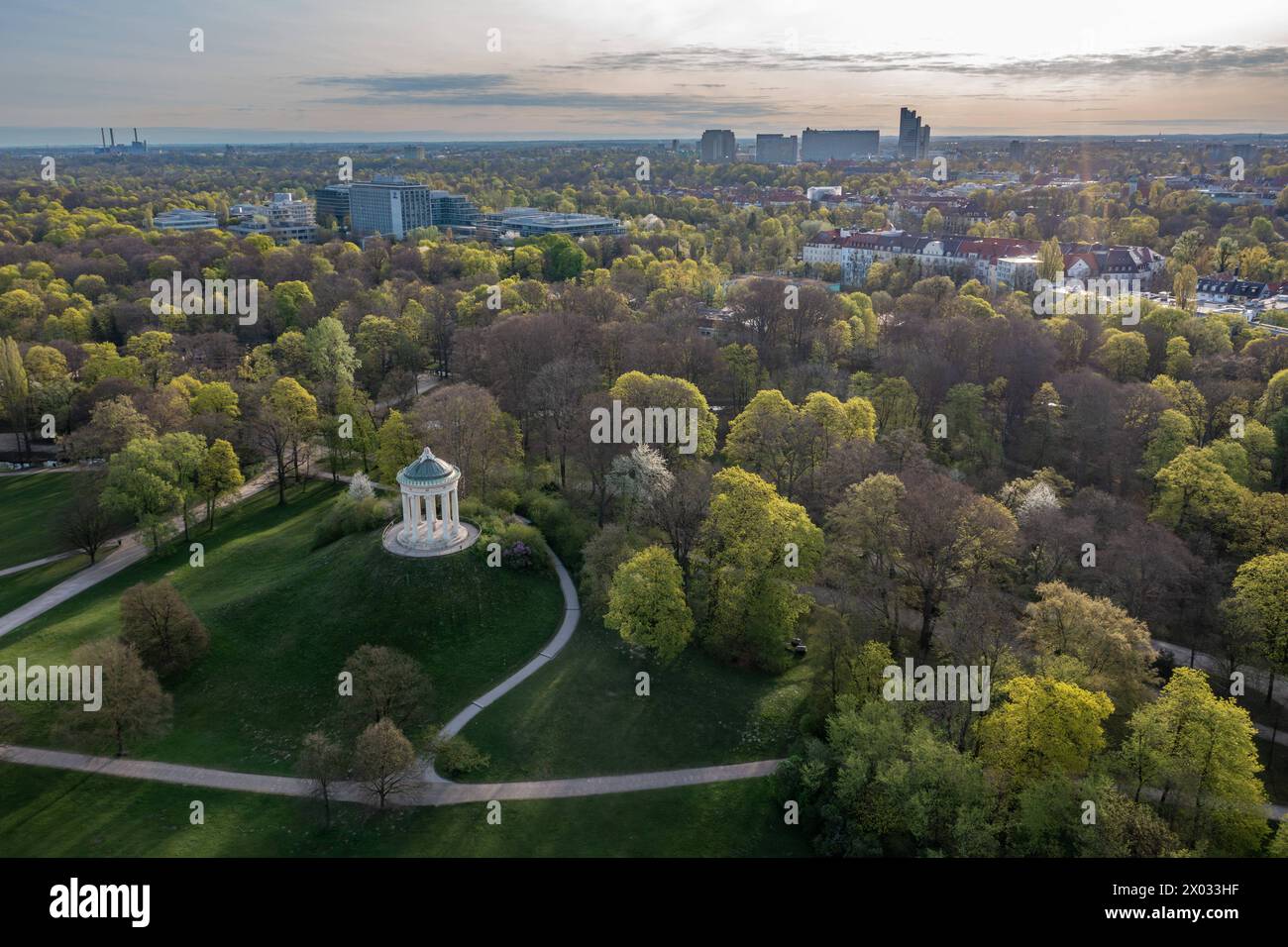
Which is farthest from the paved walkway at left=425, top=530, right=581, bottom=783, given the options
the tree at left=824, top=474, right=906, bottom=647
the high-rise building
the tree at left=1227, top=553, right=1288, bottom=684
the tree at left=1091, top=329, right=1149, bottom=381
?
the high-rise building

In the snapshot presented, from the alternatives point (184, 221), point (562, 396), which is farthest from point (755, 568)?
point (184, 221)

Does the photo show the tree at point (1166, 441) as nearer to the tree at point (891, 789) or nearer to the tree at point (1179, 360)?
the tree at point (1179, 360)

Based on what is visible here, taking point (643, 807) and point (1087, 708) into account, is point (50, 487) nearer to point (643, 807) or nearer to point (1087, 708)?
point (643, 807)

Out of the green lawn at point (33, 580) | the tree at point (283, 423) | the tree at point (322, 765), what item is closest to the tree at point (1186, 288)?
the tree at point (283, 423)

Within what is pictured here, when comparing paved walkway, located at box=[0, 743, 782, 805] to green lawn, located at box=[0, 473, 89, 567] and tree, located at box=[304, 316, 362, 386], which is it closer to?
green lawn, located at box=[0, 473, 89, 567]

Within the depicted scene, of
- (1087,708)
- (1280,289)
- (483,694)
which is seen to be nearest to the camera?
(1087,708)

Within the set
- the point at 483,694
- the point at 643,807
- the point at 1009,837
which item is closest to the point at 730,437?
the point at 483,694

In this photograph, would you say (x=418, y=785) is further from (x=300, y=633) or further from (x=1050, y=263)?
(x=1050, y=263)
